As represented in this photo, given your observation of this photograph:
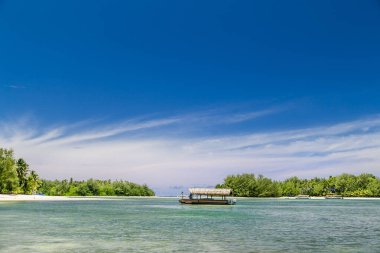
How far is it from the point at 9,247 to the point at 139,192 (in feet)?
536

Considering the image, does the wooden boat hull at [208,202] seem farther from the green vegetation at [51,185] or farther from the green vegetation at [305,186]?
the green vegetation at [305,186]

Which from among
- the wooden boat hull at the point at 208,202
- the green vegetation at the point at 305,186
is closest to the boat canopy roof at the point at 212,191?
the wooden boat hull at the point at 208,202

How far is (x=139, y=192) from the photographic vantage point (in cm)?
18288

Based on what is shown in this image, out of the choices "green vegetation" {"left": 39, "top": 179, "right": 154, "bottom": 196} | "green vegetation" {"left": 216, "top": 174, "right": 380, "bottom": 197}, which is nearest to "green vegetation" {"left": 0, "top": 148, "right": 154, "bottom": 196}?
Result: "green vegetation" {"left": 39, "top": 179, "right": 154, "bottom": 196}

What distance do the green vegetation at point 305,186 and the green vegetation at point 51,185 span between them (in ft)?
132

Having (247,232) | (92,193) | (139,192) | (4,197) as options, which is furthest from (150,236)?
(139,192)

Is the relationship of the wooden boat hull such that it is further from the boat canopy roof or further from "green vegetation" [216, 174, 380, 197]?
"green vegetation" [216, 174, 380, 197]

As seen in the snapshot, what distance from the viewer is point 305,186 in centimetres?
19438

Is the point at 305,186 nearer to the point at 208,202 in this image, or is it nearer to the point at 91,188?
the point at 91,188

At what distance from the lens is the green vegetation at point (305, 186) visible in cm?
16862

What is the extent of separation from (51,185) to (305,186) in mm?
114398

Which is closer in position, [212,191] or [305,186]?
[212,191]

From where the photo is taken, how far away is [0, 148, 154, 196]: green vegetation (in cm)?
9669

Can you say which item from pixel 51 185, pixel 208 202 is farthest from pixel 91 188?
pixel 208 202
